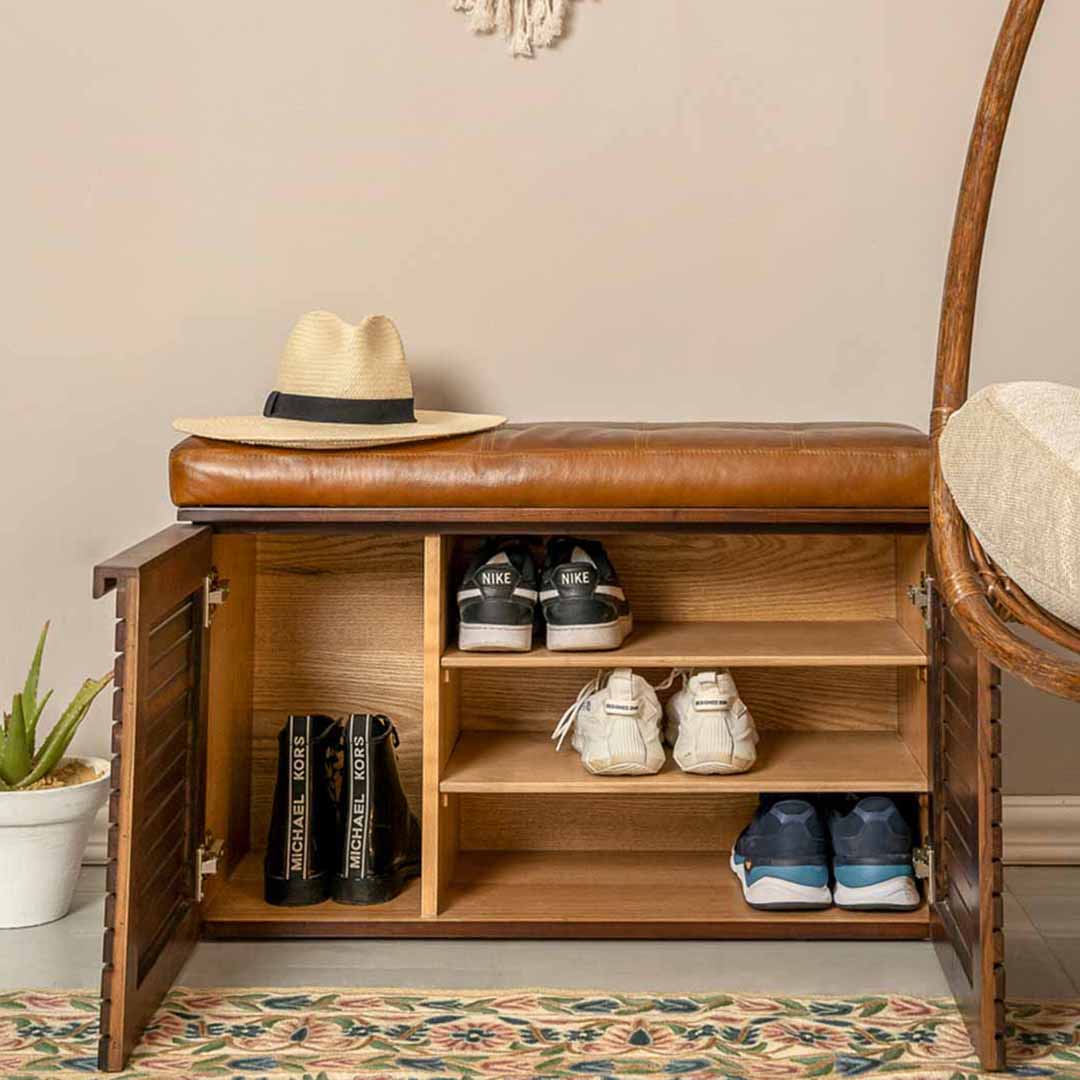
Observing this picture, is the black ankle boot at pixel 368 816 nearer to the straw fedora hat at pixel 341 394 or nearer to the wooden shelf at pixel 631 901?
the wooden shelf at pixel 631 901

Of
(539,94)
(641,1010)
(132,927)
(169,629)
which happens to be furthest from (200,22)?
(641,1010)

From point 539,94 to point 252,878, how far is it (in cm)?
124

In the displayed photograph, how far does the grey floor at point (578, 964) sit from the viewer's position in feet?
5.34

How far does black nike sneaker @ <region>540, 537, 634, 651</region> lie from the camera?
68.2 inches

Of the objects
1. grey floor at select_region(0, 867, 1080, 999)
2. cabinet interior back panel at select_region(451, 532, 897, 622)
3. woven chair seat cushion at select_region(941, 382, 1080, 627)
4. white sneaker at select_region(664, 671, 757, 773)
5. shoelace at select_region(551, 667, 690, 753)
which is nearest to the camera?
woven chair seat cushion at select_region(941, 382, 1080, 627)

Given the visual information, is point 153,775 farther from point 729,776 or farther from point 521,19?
point 521,19

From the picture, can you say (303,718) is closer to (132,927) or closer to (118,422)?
(132,927)

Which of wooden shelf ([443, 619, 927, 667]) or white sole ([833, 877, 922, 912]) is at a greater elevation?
wooden shelf ([443, 619, 927, 667])

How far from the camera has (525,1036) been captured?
1488mm

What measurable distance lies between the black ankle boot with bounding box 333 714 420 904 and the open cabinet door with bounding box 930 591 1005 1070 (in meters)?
0.71

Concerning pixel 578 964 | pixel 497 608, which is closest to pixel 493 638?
pixel 497 608

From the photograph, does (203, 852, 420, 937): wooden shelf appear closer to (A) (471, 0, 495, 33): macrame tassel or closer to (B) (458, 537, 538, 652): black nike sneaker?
(B) (458, 537, 538, 652): black nike sneaker

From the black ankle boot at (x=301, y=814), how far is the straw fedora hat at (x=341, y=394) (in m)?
0.39

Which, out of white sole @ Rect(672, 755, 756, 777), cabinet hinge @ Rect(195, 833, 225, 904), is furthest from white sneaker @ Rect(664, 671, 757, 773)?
cabinet hinge @ Rect(195, 833, 225, 904)
